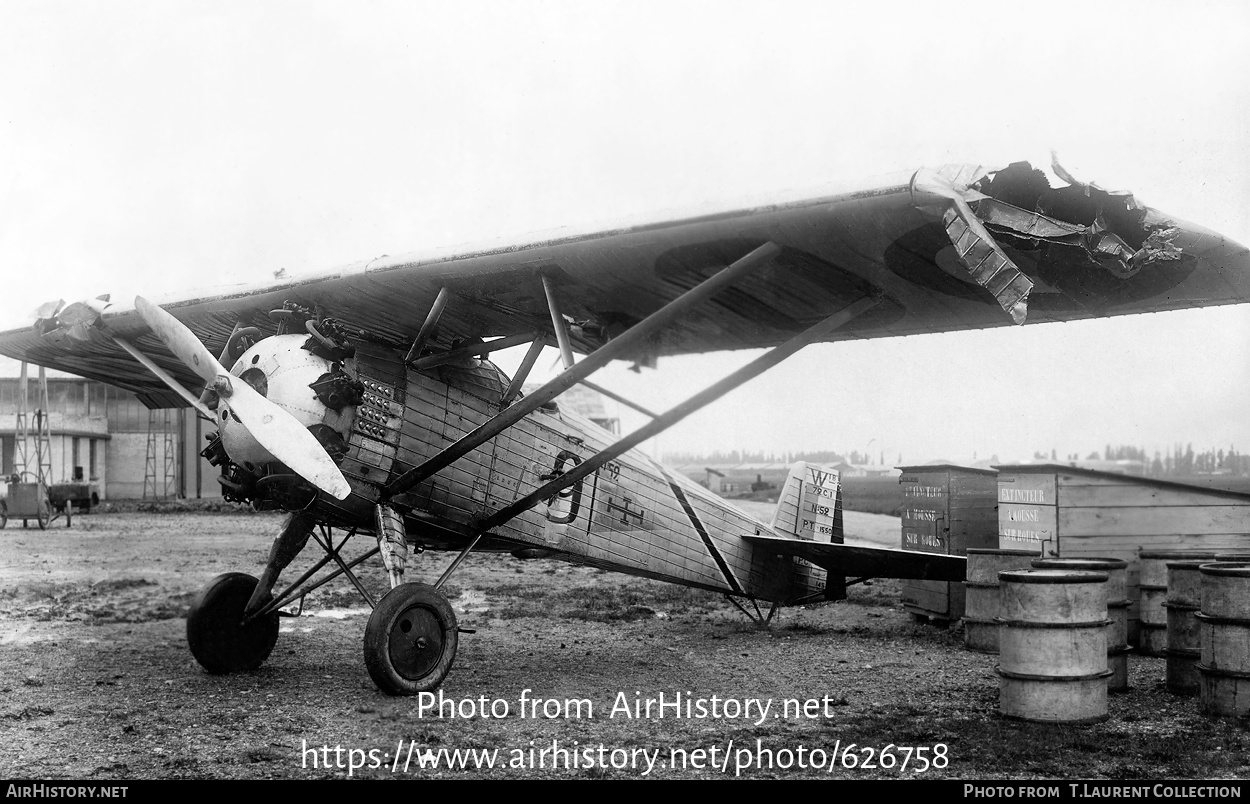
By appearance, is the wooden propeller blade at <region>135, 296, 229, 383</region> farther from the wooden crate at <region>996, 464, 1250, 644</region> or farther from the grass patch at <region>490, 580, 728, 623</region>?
the wooden crate at <region>996, 464, 1250, 644</region>

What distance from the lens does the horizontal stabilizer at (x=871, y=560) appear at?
734cm

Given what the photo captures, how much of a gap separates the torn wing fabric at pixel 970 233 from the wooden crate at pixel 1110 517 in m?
3.69

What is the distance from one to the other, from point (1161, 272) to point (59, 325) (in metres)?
7.81

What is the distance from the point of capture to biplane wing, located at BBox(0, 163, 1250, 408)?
4.28 meters

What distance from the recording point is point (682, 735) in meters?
5.02

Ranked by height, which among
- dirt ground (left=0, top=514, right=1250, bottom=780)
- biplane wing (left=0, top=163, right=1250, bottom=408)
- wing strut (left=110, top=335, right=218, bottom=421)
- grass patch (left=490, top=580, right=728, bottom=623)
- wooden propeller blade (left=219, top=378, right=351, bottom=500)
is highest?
biplane wing (left=0, top=163, right=1250, bottom=408)

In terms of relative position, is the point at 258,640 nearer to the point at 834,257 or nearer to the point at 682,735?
Answer: the point at 682,735

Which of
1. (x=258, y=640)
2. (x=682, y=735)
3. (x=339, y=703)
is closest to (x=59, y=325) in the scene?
(x=258, y=640)

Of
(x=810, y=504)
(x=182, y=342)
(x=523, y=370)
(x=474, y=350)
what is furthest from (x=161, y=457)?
(x=523, y=370)

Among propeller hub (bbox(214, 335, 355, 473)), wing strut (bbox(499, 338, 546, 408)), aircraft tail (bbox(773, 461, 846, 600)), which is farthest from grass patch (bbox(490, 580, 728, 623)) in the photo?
propeller hub (bbox(214, 335, 355, 473))

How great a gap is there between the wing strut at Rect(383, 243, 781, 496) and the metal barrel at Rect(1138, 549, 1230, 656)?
421 cm

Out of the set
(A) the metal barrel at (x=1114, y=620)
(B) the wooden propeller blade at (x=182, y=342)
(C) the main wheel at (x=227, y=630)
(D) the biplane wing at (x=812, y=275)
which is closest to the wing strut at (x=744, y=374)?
(D) the biplane wing at (x=812, y=275)

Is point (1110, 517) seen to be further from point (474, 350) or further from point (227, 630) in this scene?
point (227, 630)

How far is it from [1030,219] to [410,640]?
14.0 ft
